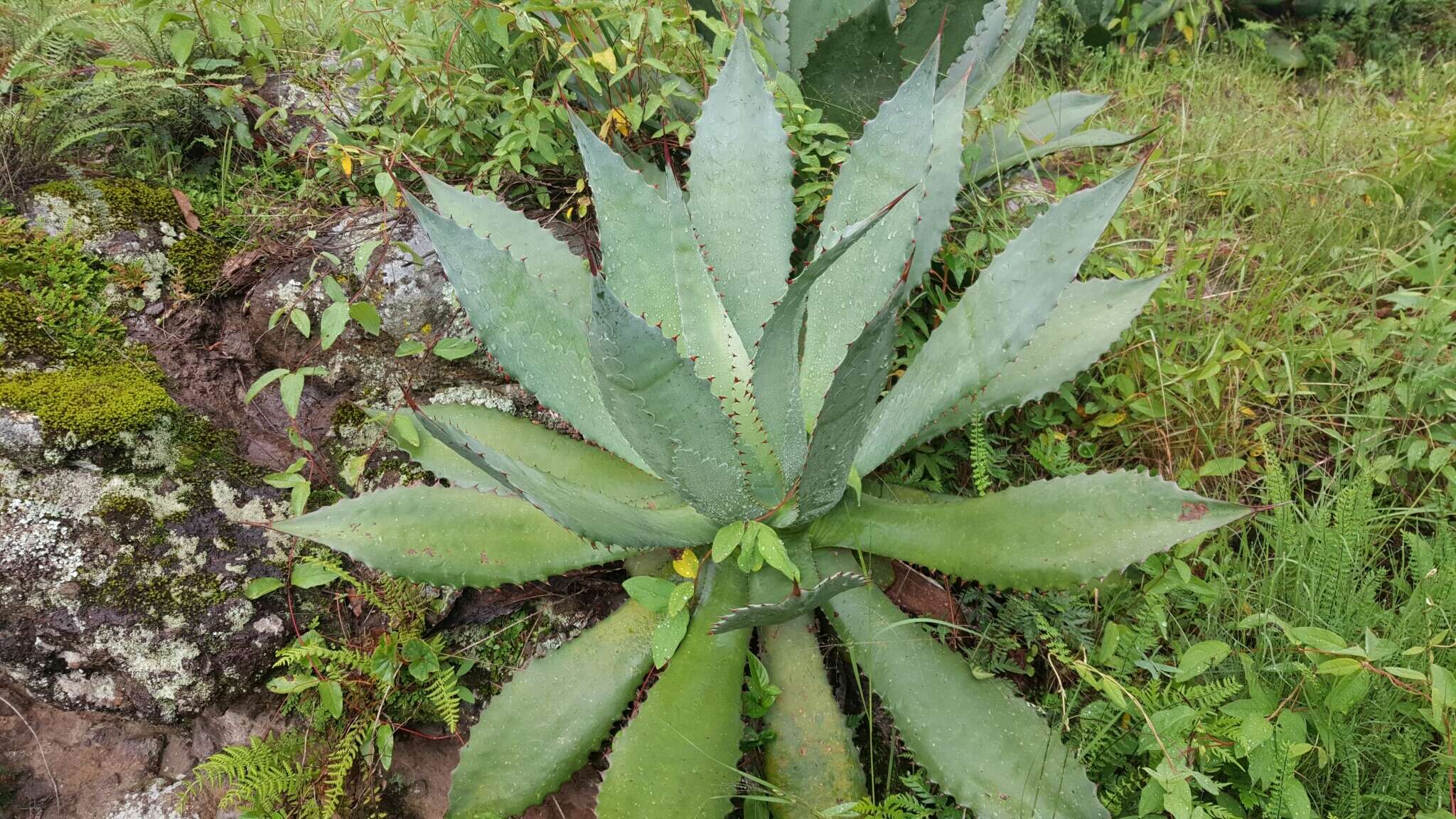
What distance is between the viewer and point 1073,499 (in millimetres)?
1321

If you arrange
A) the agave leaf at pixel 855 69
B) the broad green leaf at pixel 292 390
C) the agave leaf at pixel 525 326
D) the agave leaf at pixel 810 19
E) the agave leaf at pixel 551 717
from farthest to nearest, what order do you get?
the agave leaf at pixel 810 19 → the agave leaf at pixel 855 69 → the broad green leaf at pixel 292 390 → the agave leaf at pixel 525 326 → the agave leaf at pixel 551 717

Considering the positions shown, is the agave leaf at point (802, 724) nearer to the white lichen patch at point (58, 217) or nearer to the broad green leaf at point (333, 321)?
the broad green leaf at point (333, 321)

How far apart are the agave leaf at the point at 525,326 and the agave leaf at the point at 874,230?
42 centimetres

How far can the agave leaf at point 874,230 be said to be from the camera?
142cm

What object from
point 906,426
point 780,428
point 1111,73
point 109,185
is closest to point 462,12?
point 109,185

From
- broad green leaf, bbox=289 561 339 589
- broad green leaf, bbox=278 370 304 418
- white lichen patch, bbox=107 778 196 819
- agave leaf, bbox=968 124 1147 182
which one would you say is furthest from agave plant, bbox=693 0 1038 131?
white lichen patch, bbox=107 778 196 819

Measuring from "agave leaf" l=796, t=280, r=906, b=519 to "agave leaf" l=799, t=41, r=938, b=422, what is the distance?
23 centimetres

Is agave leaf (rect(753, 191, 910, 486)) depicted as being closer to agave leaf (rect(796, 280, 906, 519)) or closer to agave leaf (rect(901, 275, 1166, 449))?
agave leaf (rect(796, 280, 906, 519))

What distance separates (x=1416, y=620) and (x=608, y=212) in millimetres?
1571

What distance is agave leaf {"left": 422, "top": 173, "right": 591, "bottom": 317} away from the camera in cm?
162

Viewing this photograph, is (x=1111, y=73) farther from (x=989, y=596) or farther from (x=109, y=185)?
(x=109, y=185)

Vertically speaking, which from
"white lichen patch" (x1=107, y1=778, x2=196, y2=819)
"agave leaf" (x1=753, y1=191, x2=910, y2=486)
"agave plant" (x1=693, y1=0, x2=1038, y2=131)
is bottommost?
"white lichen patch" (x1=107, y1=778, x2=196, y2=819)

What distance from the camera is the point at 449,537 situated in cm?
143

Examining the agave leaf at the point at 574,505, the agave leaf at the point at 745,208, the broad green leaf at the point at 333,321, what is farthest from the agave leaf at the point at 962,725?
the broad green leaf at the point at 333,321
